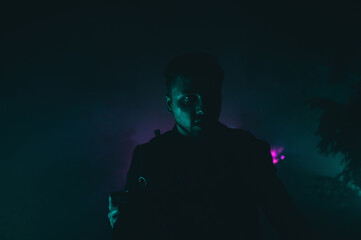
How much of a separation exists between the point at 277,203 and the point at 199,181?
2.28ft

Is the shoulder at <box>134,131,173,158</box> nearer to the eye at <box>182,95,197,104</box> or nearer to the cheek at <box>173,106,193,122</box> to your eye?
the cheek at <box>173,106,193,122</box>

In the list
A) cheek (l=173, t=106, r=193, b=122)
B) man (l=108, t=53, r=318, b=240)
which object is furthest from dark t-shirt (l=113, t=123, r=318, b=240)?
cheek (l=173, t=106, r=193, b=122)

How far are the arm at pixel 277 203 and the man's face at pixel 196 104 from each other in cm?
58

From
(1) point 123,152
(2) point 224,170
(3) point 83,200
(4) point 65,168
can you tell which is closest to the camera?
(2) point 224,170

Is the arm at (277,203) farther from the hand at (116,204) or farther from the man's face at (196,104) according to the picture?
the hand at (116,204)

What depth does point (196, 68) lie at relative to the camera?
1.91m

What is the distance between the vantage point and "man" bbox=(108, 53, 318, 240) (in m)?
1.42

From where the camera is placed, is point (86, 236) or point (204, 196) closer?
point (204, 196)

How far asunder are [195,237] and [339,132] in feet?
23.0

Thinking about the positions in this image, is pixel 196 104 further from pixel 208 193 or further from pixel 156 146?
pixel 208 193

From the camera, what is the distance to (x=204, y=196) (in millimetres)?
1603

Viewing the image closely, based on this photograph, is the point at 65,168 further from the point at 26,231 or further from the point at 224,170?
the point at 224,170

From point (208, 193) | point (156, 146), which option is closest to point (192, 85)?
point (156, 146)

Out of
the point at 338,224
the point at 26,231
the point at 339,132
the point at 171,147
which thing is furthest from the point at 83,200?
the point at 338,224
